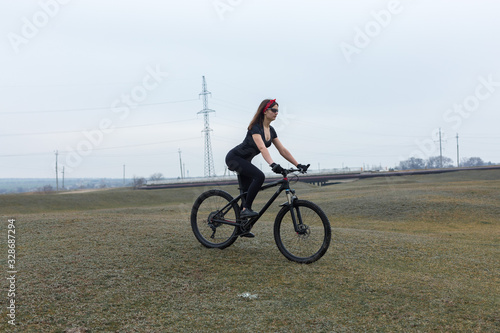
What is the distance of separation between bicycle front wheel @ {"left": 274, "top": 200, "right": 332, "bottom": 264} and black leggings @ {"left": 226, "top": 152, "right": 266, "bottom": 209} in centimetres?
61

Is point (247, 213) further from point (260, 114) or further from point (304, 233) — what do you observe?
point (260, 114)

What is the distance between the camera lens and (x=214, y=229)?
7656mm

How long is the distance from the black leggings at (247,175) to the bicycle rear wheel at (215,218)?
34cm

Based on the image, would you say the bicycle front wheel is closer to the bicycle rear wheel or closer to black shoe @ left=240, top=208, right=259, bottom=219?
black shoe @ left=240, top=208, right=259, bottom=219

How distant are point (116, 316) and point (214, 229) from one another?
323 cm

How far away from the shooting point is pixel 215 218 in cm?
762

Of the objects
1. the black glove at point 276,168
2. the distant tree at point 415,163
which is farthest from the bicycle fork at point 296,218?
the distant tree at point 415,163

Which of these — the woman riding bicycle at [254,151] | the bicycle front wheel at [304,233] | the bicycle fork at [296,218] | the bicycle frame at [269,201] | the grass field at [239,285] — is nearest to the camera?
the grass field at [239,285]

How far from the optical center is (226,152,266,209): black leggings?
709cm

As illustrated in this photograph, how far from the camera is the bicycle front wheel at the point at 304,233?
654 cm

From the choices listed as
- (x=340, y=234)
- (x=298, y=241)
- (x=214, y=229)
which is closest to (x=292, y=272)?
(x=298, y=241)

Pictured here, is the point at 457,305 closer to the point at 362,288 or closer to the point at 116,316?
the point at 362,288

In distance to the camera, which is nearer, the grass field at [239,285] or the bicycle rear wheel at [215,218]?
the grass field at [239,285]

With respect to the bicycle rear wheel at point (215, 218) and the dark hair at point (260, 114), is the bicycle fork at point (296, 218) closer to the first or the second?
the bicycle rear wheel at point (215, 218)
